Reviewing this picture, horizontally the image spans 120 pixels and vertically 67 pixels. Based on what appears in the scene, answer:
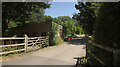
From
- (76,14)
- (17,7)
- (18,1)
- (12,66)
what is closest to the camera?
(12,66)

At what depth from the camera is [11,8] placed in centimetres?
930

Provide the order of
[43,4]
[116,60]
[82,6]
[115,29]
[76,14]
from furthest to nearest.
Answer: [76,14] < [82,6] < [43,4] < [115,29] < [116,60]

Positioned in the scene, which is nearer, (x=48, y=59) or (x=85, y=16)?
(x=48, y=59)

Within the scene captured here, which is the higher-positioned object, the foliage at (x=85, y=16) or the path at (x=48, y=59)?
the foliage at (x=85, y=16)

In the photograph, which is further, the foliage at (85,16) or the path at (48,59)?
the foliage at (85,16)

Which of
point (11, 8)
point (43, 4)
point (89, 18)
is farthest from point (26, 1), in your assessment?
point (89, 18)

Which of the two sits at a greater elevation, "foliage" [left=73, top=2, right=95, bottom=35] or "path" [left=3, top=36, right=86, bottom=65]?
"foliage" [left=73, top=2, right=95, bottom=35]

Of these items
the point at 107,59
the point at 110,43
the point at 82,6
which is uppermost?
the point at 82,6

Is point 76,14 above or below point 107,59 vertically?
above

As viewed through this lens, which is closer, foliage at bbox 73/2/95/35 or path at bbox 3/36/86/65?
path at bbox 3/36/86/65

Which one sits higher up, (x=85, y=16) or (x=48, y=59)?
(x=85, y=16)

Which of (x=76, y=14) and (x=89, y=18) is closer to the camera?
(x=89, y=18)

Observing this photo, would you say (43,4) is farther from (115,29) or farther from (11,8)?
(115,29)

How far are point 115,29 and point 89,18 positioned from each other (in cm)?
1578
